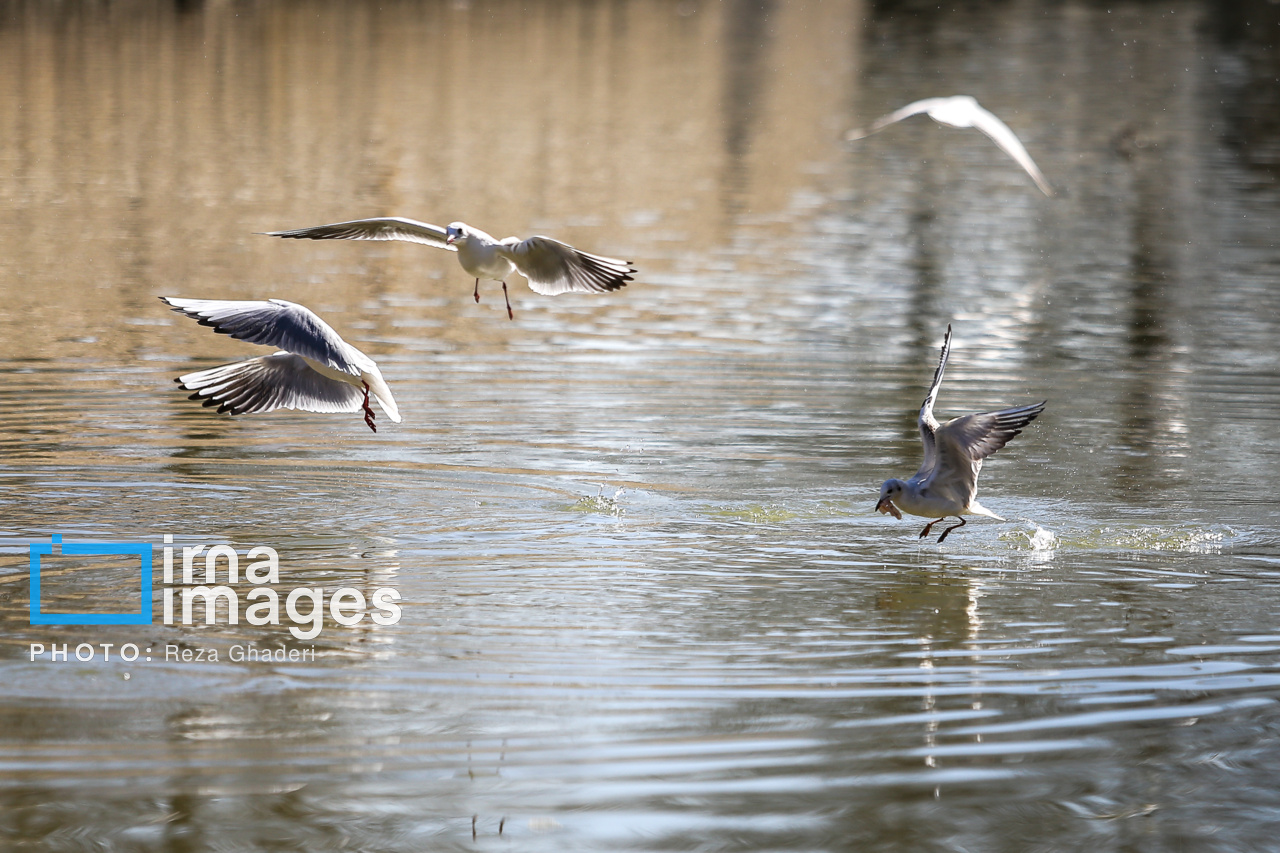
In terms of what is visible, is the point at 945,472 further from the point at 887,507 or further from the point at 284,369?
the point at 284,369

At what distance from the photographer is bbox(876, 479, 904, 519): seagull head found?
10.2 meters

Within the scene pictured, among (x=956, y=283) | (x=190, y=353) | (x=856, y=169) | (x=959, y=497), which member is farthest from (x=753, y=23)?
(x=959, y=497)

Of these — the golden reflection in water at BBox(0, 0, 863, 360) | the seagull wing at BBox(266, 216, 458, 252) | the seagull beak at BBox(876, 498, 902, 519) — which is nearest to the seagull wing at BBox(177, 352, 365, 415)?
the seagull wing at BBox(266, 216, 458, 252)

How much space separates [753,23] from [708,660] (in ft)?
266

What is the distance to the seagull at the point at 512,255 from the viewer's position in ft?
35.7

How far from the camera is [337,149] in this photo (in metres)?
32.6

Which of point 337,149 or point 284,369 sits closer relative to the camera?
point 284,369

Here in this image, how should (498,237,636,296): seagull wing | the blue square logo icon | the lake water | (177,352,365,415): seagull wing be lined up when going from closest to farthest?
the lake water < the blue square logo icon < (177,352,365,415): seagull wing < (498,237,636,296): seagull wing

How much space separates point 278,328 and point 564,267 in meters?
2.03

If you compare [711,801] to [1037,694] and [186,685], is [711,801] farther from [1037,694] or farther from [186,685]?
[186,685]

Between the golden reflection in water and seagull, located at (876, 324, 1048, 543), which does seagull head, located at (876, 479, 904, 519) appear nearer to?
seagull, located at (876, 324, 1048, 543)

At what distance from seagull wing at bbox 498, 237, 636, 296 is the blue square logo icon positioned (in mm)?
2897

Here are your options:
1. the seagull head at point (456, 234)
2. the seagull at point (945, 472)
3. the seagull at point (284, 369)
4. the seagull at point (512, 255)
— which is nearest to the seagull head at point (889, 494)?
the seagull at point (945, 472)

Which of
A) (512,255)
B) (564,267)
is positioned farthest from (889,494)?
(512,255)
